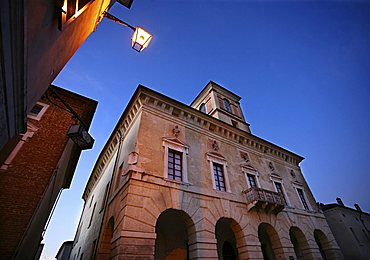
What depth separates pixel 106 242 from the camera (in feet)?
34.7

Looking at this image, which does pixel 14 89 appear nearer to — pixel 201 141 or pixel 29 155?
pixel 29 155

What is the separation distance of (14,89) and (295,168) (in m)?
22.3

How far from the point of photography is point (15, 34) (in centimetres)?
219

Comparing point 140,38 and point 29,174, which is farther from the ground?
point 140,38

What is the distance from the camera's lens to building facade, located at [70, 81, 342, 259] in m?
8.81

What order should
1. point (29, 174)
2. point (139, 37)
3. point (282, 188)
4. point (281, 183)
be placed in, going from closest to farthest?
point (139, 37), point (29, 174), point (282, 188), point (281, 183)

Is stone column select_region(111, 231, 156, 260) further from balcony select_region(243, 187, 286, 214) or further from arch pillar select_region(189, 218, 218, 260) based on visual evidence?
balcony select_region(243, 187, 286, 214)

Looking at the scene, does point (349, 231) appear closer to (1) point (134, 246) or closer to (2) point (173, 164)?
(2) point (173, 164)

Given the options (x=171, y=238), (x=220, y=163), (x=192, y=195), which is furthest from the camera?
(x=220, y=163)

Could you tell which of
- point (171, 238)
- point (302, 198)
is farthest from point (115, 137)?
point (302, 198)

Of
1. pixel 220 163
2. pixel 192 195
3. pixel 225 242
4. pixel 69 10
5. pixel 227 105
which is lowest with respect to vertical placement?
pixel 225 242

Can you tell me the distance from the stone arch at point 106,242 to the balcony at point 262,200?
8564 mm

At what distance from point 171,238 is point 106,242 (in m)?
Result: 4.07

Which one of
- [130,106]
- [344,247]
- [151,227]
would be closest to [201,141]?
[130,106]
